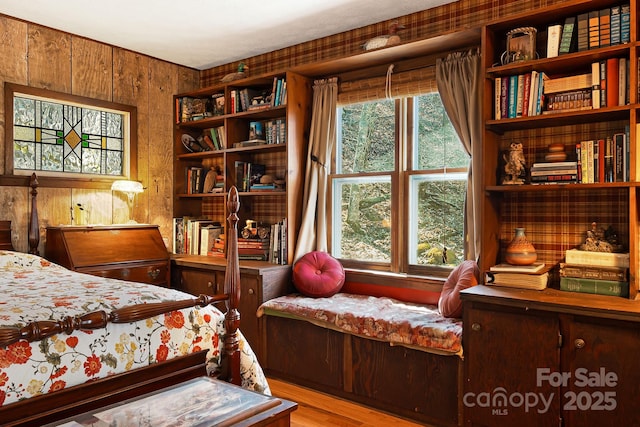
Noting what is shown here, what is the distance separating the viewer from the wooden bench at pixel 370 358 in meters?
2.62

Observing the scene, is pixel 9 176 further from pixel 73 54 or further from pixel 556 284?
pixel 556 284

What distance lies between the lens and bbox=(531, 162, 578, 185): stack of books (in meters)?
2.51

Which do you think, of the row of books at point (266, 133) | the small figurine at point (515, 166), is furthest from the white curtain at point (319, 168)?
the small figurine at point (515, 166)

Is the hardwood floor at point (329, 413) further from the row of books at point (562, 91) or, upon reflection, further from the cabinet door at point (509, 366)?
the row of books at point (562, 91)

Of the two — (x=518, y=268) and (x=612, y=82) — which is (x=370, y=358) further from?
(x=612, y=82)

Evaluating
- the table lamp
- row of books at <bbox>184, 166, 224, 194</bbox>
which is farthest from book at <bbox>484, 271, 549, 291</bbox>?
the table lamp

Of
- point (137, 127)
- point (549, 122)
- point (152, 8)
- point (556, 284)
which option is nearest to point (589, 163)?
point (549, 122)

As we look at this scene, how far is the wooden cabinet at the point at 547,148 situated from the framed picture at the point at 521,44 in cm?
6

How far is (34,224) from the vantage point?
11.7 feet

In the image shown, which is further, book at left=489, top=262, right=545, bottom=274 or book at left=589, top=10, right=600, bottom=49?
book at left=489, top=262, right=545, bottom=274

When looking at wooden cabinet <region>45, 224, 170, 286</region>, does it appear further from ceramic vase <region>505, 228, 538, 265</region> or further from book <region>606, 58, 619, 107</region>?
book <region>606, 58, 619, 107</region>

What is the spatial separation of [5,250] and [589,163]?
12.1ft

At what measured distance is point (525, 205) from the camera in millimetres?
2891

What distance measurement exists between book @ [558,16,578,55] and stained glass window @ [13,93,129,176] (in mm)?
3358
